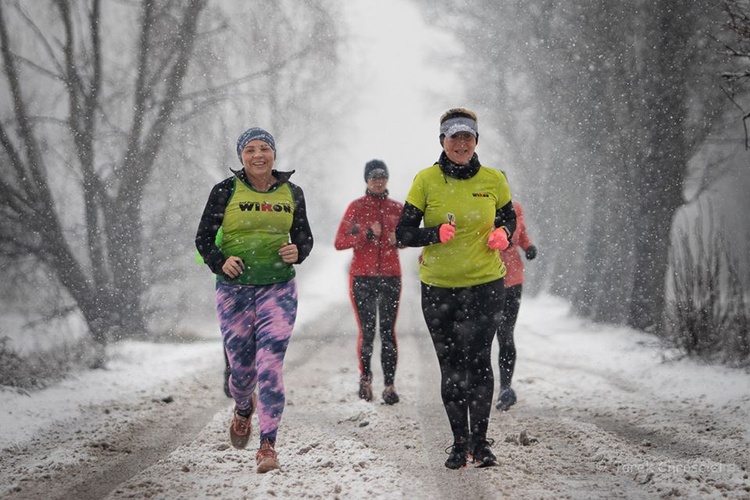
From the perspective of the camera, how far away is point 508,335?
6.04m

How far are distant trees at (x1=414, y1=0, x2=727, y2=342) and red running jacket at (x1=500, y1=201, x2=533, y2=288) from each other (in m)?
4.34

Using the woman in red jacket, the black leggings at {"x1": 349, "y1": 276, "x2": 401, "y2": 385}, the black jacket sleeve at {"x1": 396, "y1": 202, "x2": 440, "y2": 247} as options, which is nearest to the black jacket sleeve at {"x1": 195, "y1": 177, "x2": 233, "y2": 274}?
the black jacket sleeve at {"x1": 396, "y1": 202, "x2": 440, "y2": 247}

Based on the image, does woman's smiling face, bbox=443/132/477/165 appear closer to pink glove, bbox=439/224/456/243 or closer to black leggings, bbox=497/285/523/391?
pink glove, bbox=439/224/456/243

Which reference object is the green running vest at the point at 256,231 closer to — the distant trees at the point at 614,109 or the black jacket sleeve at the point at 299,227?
the black jacket sleeve at the point at 299,227

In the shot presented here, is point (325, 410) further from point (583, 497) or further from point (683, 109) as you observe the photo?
point (683, 109)

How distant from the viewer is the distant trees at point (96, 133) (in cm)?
853

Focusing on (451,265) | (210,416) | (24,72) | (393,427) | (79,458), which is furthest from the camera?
(24,72)

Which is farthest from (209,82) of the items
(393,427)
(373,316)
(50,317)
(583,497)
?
(583,497)

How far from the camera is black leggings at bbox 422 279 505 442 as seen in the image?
400 centimetres

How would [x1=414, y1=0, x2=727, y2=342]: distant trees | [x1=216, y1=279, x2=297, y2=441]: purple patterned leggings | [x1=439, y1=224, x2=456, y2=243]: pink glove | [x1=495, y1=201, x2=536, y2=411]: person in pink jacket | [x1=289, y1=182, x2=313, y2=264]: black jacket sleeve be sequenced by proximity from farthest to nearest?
Answer: [x1=414, y1=0, x2=727, y2=342]: distant trees
[x1=495, y1=201, x2=536, y2=411]: person in pink jacket
[x1=289, y1=182, x2=313, y2=264]: black jacket sleeve
[x1=216, y1=279, x2=297, y2=441]: purple patterned leggings
[x1=439, y1=224, x2=456, y2=243]: pink glove

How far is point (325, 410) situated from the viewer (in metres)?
5.89

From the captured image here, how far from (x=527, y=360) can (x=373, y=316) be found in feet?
11.7

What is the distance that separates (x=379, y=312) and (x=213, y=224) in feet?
7.91

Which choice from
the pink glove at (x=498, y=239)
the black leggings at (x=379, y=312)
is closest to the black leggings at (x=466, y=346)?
the pink glove at (x=498, y=239)
